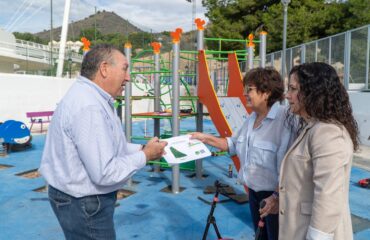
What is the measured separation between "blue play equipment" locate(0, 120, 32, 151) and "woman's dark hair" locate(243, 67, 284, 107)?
8.92m

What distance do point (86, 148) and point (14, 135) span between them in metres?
9.11

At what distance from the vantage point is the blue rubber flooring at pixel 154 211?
14.0 feet

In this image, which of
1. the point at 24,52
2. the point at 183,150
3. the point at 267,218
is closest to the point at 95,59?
the point at 183,150

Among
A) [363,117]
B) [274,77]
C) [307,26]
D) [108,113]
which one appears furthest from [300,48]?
[108,113]

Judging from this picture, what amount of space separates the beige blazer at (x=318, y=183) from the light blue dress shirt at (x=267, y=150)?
459 mm

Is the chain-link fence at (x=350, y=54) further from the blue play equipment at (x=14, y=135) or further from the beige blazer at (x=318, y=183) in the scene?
the beige blazer at (x=318, y=183)

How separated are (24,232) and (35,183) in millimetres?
2500

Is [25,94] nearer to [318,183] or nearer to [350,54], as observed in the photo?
[350,54]

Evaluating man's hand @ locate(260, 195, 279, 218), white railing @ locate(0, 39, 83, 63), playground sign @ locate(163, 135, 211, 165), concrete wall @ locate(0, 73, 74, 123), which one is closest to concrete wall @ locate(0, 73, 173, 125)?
concrete wall @ locate(0, 73, 74, 123)

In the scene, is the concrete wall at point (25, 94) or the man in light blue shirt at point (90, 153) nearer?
the man in light blue shirt at point (90, 153)

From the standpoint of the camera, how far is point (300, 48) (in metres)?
14.7

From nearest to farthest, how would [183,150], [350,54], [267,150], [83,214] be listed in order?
[83,214], [267,150], [183,150], [350,54]

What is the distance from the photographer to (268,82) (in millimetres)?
2453

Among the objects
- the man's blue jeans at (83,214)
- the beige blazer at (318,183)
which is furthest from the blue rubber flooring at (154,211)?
the beige blazer at (318,183)
